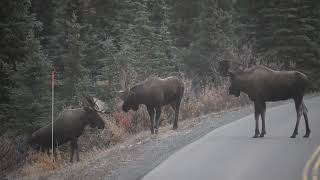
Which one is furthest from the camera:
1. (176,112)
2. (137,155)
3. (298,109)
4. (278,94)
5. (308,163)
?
(176,112)

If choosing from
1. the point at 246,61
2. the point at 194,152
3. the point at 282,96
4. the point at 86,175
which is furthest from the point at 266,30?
the point at 86,175

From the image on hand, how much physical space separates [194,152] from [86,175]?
343 centimetres

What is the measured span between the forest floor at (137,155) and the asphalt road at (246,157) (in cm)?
34

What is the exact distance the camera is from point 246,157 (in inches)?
545

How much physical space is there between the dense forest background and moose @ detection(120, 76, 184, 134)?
359 centimetres

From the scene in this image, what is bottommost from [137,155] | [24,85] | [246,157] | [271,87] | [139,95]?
[137,155]

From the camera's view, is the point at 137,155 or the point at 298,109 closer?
the point at 137,155

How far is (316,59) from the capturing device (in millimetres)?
32438

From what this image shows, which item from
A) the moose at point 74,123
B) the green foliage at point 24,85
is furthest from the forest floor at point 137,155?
the green foliage at point 24,85

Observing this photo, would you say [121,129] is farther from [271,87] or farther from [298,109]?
[298,109]

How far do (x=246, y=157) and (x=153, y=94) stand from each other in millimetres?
5061

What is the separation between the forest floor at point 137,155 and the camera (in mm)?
12595

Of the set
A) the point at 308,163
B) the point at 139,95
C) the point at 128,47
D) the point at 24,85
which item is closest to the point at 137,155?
the point at 139,95

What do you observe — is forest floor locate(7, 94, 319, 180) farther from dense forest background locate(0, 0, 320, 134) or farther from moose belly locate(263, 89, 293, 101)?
dense forest background locate(0, 0, 320, 134)
